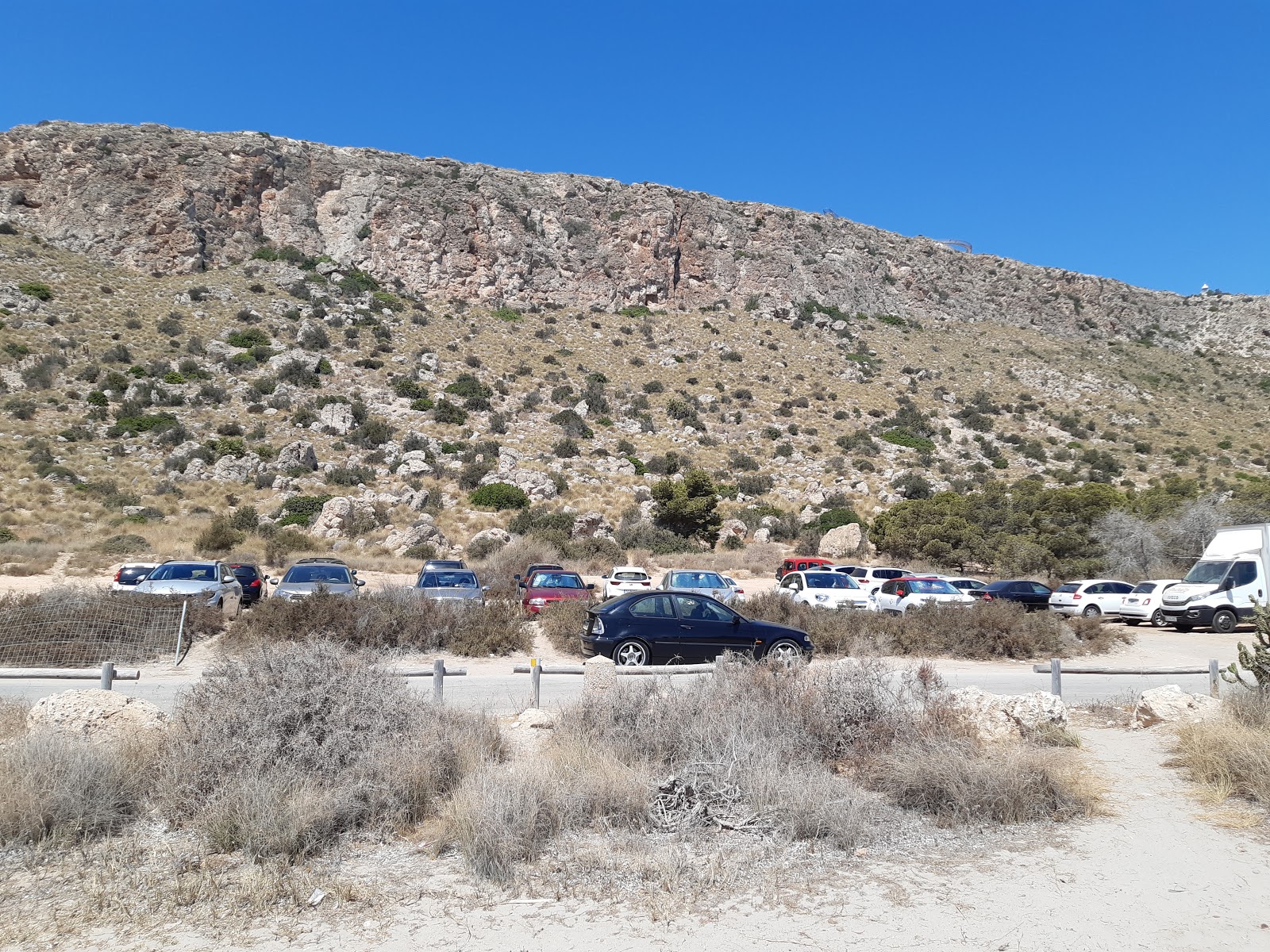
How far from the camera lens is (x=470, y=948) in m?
4.47

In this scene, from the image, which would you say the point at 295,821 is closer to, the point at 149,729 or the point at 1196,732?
the point at 149,729

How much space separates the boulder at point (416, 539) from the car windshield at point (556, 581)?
12.2m

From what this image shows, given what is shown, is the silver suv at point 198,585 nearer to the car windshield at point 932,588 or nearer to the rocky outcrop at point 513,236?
the car windshield at point 932,588

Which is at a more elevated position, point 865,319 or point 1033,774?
point 865,319

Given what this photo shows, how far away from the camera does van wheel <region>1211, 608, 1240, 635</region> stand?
67.2 ft

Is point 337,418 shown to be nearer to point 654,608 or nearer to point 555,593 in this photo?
point 555,593

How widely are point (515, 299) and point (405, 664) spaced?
5132cm

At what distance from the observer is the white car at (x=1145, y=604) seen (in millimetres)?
22453

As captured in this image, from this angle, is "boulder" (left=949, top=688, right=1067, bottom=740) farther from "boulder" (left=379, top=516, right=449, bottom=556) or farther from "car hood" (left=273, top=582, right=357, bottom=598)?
"boulder" (left=379, top=516, right=449, bottom=556)

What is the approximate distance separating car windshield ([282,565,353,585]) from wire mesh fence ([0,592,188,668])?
320cm

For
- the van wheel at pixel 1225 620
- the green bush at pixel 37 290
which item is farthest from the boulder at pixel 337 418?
the van wheel at pixel 1225 620

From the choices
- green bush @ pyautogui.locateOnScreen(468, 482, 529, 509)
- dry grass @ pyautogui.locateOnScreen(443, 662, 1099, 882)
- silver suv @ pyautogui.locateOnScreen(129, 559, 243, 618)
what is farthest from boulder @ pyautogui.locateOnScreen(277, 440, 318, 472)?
dry grass @ pyautogui.locateOnScreen(443, 662, 1099, 882)

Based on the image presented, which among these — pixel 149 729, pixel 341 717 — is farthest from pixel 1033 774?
pixel 149 729

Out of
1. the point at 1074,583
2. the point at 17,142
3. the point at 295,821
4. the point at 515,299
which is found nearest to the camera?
the point at 295,821
